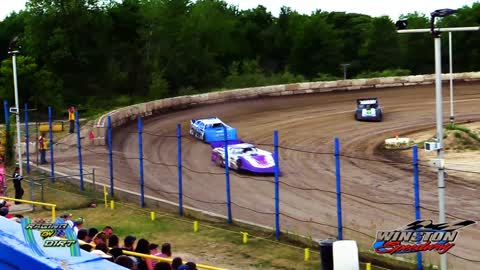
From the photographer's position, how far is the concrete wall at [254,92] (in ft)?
140

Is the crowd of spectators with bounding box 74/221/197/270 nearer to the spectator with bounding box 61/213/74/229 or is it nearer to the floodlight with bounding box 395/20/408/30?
the spectator with bounding box 61/213/74/229

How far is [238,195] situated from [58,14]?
144ft

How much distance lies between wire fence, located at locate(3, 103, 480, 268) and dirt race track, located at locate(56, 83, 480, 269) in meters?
0.04

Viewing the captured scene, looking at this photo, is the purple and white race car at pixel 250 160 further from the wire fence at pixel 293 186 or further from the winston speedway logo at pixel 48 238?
the winston speedway logo at pixel 48 238

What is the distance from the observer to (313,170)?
30.0 meters

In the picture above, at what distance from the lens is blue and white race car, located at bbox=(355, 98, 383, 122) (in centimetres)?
4144

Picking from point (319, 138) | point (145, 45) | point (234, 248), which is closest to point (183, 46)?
point (145, 45)

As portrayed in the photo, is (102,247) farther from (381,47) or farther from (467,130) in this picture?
(381,47)

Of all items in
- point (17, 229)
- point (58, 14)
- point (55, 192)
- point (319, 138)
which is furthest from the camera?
point (58, 14)

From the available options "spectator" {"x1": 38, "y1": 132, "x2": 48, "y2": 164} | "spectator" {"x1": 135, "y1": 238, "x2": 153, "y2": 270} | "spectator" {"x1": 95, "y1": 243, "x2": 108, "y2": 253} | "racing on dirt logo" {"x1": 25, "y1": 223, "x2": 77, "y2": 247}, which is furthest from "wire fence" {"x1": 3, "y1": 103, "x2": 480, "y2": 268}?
"racing on dirt logo" {"x1": 25, "y1": 223, "x2": 77, "y2": 247}

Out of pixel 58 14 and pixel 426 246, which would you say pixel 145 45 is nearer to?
pixel 58 14

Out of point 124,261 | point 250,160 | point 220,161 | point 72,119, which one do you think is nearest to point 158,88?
point 72,119

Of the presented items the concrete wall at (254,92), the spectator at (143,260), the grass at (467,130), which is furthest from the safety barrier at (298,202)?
the concrete wall at (254,92)

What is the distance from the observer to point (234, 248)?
61.4 ft
